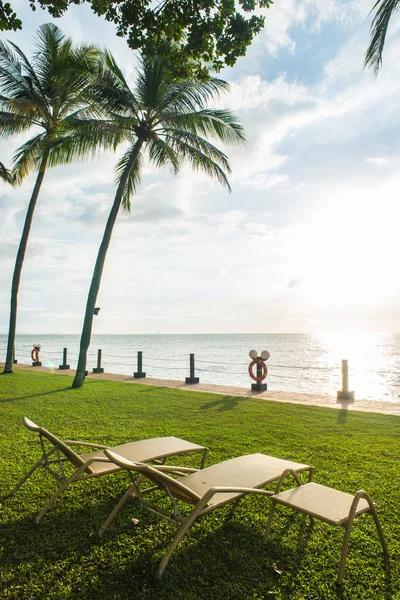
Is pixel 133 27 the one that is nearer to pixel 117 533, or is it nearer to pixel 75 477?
pixel 75 477

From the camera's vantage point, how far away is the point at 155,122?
455 inches

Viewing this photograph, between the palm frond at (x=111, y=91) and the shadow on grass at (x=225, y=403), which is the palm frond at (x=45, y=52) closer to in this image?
the palm frond at (x=111, y=91)

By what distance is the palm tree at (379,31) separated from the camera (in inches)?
294

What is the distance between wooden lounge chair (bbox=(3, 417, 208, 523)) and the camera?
313cm

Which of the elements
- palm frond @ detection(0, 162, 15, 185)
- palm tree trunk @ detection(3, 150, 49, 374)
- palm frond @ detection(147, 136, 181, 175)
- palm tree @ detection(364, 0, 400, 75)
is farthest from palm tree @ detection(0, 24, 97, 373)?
palm tree @ detection(364, 0, 400, 75)

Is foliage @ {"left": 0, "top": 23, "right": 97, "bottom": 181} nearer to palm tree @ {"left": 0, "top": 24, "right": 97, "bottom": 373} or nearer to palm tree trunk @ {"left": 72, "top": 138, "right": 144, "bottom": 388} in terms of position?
palm tree @ {"left": 0, "top": 24, "right": 97, "bottom": 373}

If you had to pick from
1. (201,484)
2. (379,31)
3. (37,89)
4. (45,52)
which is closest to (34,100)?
(37,89)

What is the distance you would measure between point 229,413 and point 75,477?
4.55 m

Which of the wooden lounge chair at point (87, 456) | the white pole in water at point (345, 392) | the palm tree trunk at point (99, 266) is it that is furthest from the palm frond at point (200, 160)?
the wooden lounge chair at point (87, 456)

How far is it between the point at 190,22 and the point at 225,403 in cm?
644

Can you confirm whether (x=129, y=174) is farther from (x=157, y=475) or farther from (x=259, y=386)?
(x=157, y=475)

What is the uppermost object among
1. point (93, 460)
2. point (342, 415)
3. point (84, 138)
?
point (84, 138)

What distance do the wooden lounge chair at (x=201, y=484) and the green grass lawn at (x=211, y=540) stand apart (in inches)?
8.4

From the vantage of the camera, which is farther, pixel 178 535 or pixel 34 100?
pixel 34 100
